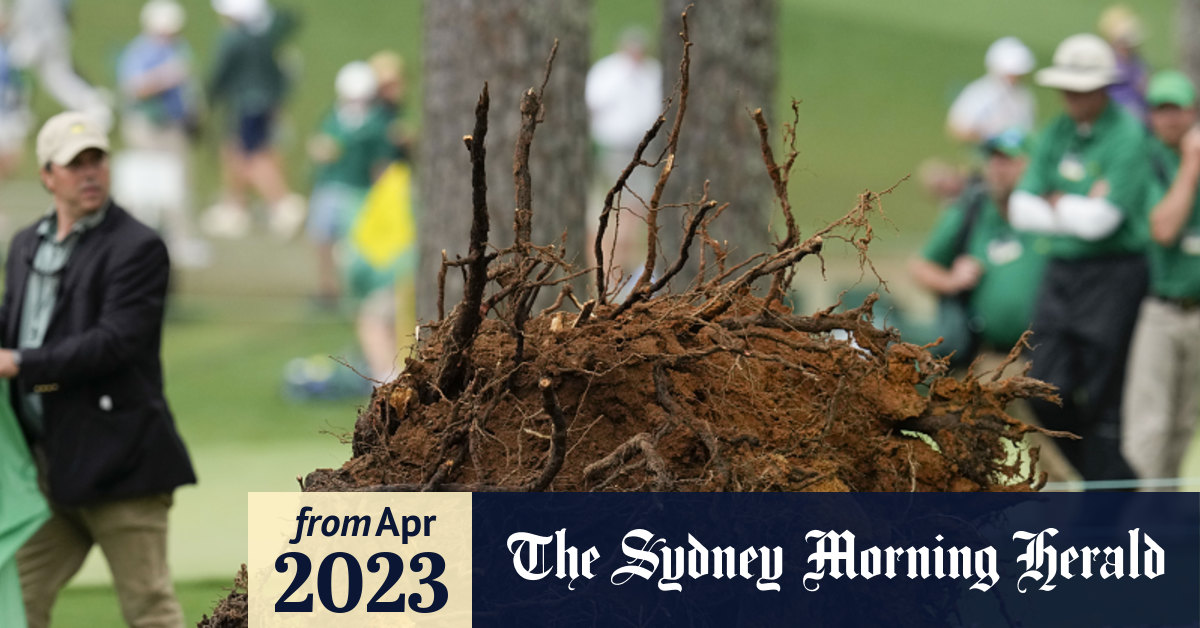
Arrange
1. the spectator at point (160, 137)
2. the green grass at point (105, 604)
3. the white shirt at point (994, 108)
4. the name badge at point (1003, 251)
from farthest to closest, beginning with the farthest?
the spectator at point (160, 137), the white shirt at point (994, 108), the name badge at point (1003, 251), the green grass at point (105, 604)

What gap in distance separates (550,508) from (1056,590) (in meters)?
1.13

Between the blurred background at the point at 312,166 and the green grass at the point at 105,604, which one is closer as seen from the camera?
the green grass at the point at 105,604

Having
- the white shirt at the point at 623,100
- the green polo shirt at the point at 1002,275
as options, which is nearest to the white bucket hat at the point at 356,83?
the white shirt at the point at 623,100

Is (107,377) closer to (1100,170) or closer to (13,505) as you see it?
(13,505)

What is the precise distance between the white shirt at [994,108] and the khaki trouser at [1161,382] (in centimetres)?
861

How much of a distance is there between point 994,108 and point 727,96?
9051 millimetres

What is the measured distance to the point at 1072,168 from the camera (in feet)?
26.3

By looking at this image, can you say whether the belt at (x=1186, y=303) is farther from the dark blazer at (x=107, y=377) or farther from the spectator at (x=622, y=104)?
the spectator at (x=622, y=104)

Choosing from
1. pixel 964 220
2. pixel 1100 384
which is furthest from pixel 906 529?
pixel 964 220

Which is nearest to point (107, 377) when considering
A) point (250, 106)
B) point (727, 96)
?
point (727, 96)

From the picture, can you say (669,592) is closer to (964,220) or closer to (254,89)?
(964,220)

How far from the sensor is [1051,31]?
1378 inches

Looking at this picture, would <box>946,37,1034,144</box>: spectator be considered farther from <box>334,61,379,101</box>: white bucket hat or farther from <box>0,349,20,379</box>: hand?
<box>0,349,20,379</box>: hand

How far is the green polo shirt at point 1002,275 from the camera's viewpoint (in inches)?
338
